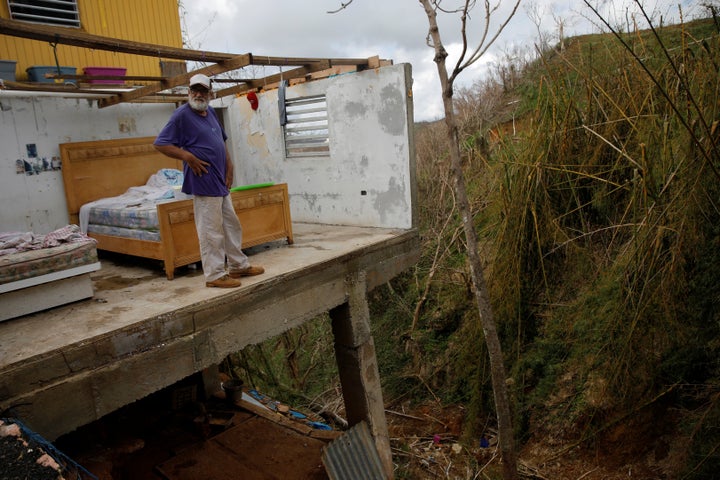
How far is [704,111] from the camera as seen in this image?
423cm

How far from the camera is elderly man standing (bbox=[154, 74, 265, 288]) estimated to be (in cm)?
403

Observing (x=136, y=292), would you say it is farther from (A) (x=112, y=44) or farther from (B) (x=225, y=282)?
(A) (x=112, y=44)

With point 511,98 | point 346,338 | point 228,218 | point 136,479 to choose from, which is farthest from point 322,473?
point 511,98

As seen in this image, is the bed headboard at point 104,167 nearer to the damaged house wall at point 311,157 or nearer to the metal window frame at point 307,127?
the damaged house wall at point 311,157

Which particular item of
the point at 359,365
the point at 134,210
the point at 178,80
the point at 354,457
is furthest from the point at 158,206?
the point at 354,457

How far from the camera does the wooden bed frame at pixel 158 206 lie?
470 cm

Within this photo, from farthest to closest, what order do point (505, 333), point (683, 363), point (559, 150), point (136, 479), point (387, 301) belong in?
point (387, 301), point (505, 333), point (559, 150), point (136, 479), point (683, 363)

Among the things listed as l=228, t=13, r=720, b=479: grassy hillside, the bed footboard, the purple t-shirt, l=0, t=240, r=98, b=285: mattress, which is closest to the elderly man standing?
A: the purple t-shirt

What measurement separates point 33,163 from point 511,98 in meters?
8.54

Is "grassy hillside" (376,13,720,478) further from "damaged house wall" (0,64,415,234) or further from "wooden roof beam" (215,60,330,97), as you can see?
"wooden roof beam" (215,60,330,97)

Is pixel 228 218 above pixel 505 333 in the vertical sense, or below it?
above

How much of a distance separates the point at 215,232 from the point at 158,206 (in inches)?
27.4

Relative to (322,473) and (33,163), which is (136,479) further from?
(33,163)

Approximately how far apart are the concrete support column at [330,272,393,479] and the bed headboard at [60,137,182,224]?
339cm
